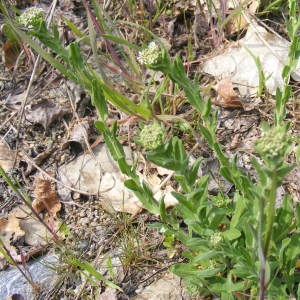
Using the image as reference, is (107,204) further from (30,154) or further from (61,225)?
(30,154)

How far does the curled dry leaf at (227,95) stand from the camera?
2.63m

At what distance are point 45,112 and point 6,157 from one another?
0.34 meters

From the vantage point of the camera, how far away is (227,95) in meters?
2.63

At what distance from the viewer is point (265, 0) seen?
296 cm

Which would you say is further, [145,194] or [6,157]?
[6,157]

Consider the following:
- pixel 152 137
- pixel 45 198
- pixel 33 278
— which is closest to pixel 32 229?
pixel 45 198

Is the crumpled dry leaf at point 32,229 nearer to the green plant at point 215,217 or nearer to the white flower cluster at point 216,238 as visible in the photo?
the green plant at point 215,217

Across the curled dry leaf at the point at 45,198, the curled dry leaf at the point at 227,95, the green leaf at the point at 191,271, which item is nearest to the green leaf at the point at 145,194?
the green leaf at the point at 191,271

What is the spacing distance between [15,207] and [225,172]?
3.87 feet

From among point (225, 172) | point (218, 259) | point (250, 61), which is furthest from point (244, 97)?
point (218, 259)

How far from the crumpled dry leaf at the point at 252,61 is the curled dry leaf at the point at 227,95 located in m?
0.09

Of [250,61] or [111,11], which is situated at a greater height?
[111,11]

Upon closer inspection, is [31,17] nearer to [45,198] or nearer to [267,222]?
[45,198]

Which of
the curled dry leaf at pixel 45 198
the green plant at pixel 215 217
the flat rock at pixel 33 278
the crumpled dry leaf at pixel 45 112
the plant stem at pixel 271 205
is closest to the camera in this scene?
the plant stem at pixel 271 205
